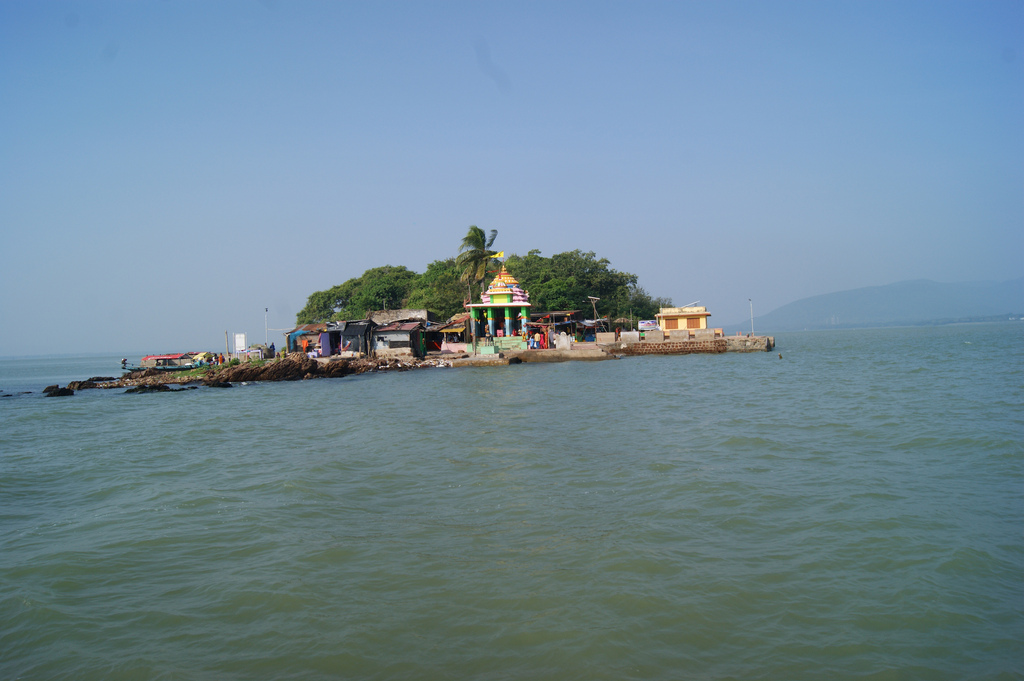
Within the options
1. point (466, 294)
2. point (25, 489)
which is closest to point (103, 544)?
point (25, 489)

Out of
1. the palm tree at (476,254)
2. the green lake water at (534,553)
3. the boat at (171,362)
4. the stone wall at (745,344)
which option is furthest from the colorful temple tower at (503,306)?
the green lake water at (534,553)

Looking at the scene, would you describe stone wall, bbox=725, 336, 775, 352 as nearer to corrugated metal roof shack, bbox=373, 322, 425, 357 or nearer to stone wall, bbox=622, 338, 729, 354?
stone wall, bbox=622, 338, 729, 354

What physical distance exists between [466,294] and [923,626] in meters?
42.5

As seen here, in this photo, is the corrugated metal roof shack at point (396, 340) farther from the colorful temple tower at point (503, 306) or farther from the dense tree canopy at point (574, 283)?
the dense tree canopy at point (574, 283)

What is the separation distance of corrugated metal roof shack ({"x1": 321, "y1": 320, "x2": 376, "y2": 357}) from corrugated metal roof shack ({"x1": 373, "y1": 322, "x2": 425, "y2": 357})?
53cm

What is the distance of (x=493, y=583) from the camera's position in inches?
190

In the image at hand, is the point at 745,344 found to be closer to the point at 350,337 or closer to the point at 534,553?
the point at 350,337

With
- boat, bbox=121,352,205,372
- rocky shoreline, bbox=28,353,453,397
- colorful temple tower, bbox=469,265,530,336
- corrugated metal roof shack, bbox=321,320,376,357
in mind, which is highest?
colorful temple tower, bbox=469,265,530,336

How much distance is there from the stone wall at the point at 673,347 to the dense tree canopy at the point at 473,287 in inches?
341

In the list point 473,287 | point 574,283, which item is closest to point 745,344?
point 574,283

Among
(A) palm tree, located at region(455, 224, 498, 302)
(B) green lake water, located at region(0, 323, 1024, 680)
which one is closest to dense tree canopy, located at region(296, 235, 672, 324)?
(A) palm tree, located at region(455, 224, 498, 302)

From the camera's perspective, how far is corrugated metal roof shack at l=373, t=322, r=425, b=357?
117ft

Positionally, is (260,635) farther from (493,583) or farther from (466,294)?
(466,294)

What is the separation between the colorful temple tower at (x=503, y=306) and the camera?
3612 centimetres
